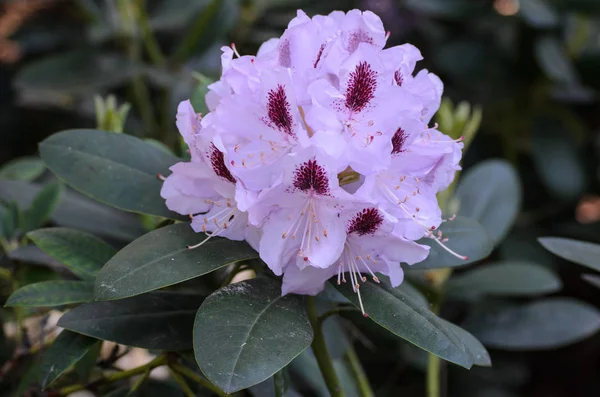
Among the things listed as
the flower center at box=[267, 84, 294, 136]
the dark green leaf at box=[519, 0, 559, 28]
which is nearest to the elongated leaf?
the flower center at box=[267, 84, 294, 136]

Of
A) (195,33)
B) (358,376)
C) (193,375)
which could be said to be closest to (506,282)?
(358,376)

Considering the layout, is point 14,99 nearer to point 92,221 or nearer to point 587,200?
point 92,221

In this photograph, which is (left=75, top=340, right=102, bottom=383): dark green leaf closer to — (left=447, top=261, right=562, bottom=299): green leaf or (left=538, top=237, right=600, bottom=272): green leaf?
(left=538, top=237, right=600, bottom=272): green leaf

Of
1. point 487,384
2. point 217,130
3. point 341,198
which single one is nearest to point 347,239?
point 341,198

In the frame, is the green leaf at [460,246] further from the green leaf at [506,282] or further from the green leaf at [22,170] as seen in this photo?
the green leaf at [22,170]

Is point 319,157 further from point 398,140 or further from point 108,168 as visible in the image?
point 108,168

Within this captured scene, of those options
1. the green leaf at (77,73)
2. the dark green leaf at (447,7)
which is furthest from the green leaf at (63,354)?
the dark green leaf at (447,7)
